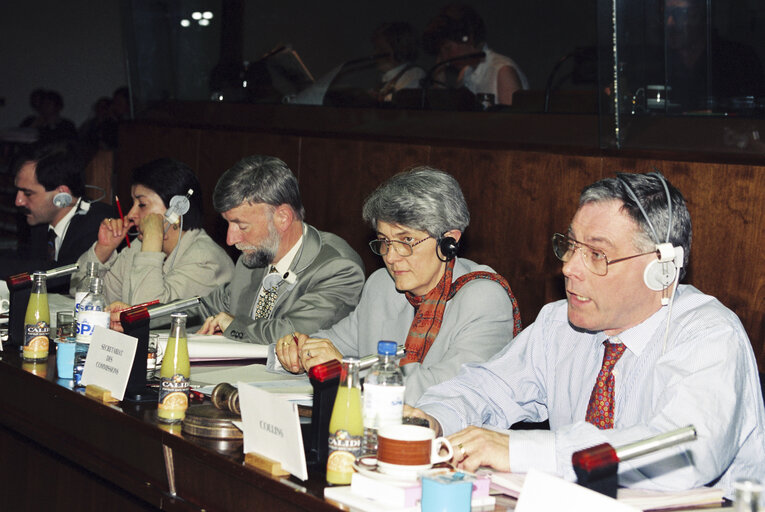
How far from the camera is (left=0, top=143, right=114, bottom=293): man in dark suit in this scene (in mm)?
4375

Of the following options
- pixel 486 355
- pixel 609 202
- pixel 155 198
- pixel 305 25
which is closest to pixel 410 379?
pixel 486 355

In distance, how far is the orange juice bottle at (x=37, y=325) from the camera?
2.62 metres

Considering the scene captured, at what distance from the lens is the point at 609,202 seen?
202 cm

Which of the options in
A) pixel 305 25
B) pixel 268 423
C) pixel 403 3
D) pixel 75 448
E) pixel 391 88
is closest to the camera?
pixel 268 423

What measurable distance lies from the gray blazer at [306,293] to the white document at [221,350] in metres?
0.26

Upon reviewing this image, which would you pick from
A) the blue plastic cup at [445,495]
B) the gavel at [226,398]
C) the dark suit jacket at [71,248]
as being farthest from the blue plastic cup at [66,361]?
the dark suit jacket at [71,248]

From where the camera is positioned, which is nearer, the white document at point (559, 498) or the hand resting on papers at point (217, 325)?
the white document at point (559, 498)

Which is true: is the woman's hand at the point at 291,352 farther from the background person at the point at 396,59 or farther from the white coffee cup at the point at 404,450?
the background person at the point at 396,59

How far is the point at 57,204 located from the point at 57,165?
0.73ft

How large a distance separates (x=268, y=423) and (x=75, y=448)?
83 cm

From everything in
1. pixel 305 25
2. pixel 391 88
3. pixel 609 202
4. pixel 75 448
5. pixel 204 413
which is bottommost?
pixel 75 448

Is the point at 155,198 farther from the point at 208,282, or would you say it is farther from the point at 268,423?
the point at 268,423

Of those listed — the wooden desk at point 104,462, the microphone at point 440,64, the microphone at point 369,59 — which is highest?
the microphone at point 369,59

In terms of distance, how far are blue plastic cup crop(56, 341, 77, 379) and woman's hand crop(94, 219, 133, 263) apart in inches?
62.0
